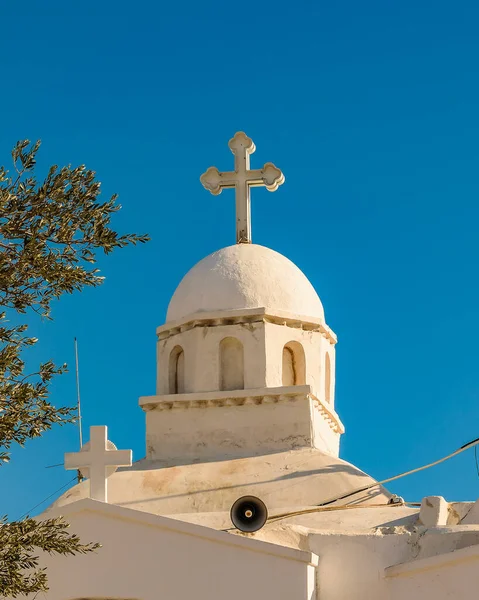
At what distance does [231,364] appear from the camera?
73.5 feet

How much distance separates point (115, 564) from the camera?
54.4 feet

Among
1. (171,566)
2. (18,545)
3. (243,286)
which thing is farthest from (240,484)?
(18,545)

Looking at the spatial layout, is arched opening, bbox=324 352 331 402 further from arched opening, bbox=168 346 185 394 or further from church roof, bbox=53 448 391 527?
arched opening, bbox=168 346 185 394

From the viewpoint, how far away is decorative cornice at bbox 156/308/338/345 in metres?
22.3

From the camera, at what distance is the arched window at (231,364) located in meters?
Result: 22.3

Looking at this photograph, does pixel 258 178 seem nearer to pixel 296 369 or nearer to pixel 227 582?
pixel 296 369

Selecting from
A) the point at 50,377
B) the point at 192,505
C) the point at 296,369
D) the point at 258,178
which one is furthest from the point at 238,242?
the point at 50,377

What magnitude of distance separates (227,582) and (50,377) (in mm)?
4180

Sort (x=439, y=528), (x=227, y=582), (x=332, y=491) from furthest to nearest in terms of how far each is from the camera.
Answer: (x=332, y=491) → (x=439, y=528) → (x=227, y=582)

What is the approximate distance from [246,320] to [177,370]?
162 cm

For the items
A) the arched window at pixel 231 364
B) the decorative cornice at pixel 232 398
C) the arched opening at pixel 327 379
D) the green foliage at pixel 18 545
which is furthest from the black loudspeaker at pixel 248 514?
the arched opening at pixel 327 379

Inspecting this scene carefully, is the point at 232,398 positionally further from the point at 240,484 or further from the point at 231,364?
the point at 240,484

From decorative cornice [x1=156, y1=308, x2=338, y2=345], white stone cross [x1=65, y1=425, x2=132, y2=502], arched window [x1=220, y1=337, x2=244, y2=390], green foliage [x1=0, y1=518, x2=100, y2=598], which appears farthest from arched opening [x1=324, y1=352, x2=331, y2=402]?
green foliage [x1=0, y1=518, x2=100, y2=598]

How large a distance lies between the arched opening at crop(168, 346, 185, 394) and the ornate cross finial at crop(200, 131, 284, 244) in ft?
8.25
